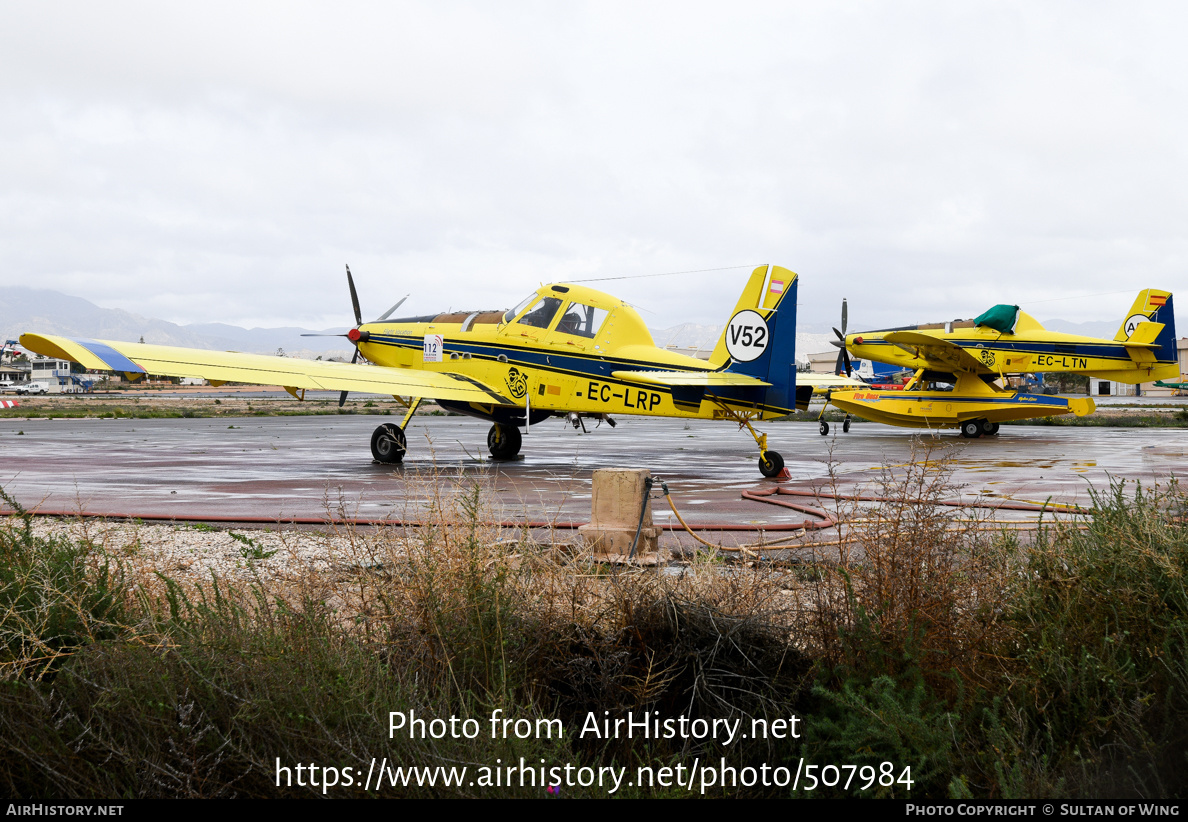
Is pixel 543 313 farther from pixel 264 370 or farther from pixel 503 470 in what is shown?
pixel 264 370

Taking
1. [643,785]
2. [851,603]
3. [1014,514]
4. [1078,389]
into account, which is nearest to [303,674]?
[643,785]

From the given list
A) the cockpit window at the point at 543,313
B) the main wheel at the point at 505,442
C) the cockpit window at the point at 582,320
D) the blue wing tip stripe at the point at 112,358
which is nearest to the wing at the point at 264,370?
the blue wing tip stripe at the point at 112,358

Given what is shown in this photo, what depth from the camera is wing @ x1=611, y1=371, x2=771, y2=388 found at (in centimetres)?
1299

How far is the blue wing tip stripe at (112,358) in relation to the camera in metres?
11.4

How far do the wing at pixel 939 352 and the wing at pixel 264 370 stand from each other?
12211mm

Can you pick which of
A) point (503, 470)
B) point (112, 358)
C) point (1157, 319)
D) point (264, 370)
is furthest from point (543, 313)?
point (1157, 319)

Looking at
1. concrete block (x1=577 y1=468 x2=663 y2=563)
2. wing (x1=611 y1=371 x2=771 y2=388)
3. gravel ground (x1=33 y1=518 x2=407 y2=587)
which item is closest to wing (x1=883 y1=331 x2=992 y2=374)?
wing (x1=611 y1=371 x2=771 y2=388)

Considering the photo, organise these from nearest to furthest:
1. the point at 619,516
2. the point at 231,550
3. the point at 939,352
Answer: the point at 619,516, the point at 231,550, the point at 939,352

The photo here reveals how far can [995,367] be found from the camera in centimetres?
2414

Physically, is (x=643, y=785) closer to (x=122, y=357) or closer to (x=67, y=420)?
(x=122, y=357)

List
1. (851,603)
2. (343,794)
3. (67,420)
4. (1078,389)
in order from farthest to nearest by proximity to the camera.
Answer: (1078,389), (67,420), (851,603), (343,794)

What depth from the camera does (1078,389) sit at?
92.3 m

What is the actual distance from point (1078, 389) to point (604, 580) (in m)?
103

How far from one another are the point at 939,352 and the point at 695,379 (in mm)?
12527
